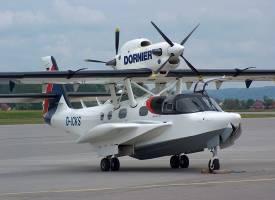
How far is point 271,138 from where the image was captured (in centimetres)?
3712

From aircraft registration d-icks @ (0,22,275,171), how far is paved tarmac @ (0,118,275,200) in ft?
2.33

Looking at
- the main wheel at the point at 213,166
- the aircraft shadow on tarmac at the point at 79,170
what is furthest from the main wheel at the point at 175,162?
the main wheel at the point at 213,166

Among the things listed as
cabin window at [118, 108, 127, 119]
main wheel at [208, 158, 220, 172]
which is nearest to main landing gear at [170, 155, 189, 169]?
cabin window at [118, 108, 127, 119]

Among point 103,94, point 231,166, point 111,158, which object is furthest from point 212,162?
point 103,94

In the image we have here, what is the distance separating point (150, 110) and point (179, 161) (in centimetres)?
169

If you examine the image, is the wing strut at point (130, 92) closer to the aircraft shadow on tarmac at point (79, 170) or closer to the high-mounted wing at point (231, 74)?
the high-mounted wing at point (231, 74)

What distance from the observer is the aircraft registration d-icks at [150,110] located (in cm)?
1939

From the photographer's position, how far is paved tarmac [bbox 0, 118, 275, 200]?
1402 centimetres

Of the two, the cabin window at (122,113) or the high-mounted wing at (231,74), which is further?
the high-mounted wing at (231,74)

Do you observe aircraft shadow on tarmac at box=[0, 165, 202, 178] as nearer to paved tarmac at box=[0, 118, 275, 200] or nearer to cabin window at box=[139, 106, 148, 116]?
paved tarmac at box=[0, 118, 275, 200]

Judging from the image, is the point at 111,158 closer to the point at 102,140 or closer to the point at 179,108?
the point at 102,140

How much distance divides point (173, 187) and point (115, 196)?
1745mm

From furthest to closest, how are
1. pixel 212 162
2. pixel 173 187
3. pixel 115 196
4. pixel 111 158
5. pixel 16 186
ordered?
pixel 111 158 < pixel 212 162 < pixel 16 186 < pixel 173 187 < pixel 115 196

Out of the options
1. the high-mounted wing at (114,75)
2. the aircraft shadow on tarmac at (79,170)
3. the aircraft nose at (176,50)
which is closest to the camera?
the aircraft shadow on tarmac at (79,170)
